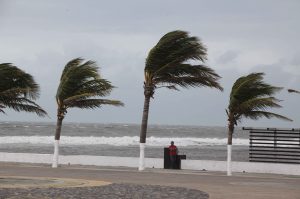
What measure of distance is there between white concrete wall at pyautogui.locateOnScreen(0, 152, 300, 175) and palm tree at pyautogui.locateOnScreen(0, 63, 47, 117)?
297 cm

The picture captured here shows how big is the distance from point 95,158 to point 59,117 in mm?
2885

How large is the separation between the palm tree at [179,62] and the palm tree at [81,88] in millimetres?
2197

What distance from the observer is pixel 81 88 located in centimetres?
2770

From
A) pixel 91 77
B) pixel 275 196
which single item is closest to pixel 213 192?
pixel 275 196

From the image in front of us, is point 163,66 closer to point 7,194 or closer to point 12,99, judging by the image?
point 12,99

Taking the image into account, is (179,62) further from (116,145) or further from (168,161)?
(116,145)

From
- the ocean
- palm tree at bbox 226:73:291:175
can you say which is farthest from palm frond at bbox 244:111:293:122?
the ocean

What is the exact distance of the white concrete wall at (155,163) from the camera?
2658cm

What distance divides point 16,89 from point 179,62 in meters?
6.86

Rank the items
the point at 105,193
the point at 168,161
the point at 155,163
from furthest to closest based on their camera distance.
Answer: the point at 155,163
the point at 168,161
the point at 105,193

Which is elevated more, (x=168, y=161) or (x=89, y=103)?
(x=89, y=103)

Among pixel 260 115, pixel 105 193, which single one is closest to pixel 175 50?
pixel 260 115

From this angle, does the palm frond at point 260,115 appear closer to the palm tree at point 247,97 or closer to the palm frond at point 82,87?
the palm tree at point 247,97

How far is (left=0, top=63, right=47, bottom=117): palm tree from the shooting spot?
27609mm
